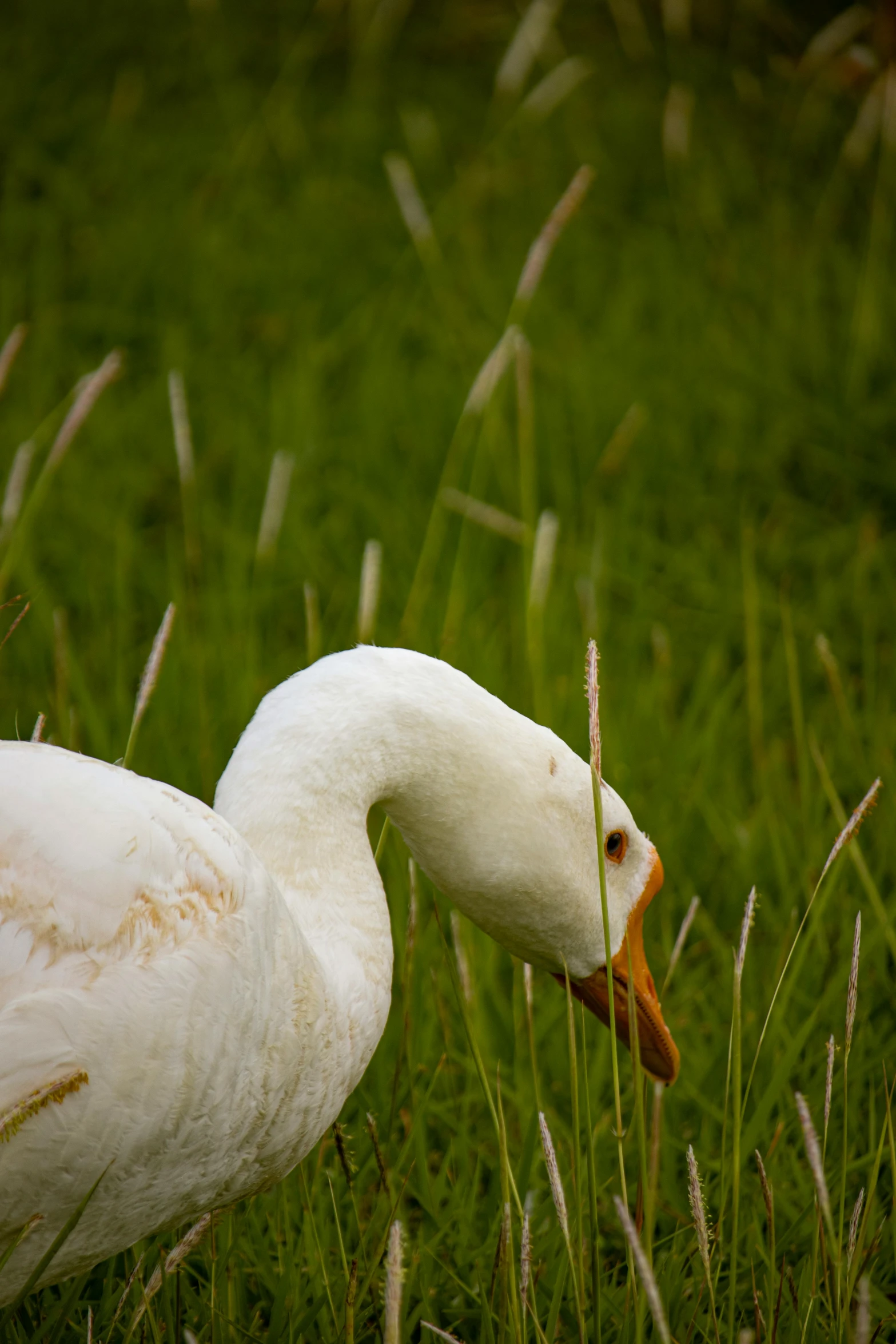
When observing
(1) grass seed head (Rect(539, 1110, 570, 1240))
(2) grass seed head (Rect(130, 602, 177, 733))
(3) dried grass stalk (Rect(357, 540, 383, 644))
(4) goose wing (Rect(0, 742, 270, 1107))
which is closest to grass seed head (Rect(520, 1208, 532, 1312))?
(1) grass seed head (Rect(539, 1110, 570, 1240))

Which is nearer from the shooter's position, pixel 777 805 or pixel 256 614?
pixel 777 805

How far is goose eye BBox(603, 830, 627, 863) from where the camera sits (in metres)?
1.89

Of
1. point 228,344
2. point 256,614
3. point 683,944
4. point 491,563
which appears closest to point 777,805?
point 683,944

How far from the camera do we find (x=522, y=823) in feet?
5.96

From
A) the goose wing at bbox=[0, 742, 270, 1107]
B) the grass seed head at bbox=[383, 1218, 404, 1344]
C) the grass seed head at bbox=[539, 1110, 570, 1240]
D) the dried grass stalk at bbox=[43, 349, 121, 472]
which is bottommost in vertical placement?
the grass seed head at bbox=[539, 1110, 570, 1240]

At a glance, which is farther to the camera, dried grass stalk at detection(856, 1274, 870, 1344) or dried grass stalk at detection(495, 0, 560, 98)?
dried grass stalk at detection(495, 0, 560, 98)

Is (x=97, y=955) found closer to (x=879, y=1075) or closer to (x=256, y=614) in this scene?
(x=879, y=1075)

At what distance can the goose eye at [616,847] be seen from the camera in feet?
6.22

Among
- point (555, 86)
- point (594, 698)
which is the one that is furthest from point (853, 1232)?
point (555, 86)

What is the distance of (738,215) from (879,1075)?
14.4ft

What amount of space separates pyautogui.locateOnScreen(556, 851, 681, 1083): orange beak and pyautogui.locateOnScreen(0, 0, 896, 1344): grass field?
219 millimetres

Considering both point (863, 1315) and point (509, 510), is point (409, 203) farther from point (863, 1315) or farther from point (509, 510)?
point (863, 1315)

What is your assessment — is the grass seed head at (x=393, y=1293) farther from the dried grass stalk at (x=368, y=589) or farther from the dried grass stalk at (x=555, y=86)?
the dried grass stalk at (x=555, y=86)

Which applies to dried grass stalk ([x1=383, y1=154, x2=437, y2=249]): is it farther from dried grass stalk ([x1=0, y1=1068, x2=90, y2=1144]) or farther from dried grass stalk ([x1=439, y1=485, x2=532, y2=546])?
dried grass stalk ([x1=0, y1=1068, x2=90, y2=1144])
